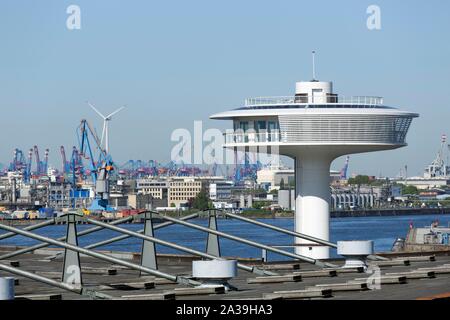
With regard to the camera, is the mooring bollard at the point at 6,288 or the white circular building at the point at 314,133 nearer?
the mooring bollard at the point at 6,288

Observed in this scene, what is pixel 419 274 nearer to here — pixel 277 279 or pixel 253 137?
pixel 277 279

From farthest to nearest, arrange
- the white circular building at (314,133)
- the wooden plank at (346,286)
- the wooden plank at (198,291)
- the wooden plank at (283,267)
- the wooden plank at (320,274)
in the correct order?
the white circular building at (314,133) < the wooden plank at (283,267) < the wooden plank at (320,274) < the wooden plank at (346,286) < the wooden plank at (198,291)

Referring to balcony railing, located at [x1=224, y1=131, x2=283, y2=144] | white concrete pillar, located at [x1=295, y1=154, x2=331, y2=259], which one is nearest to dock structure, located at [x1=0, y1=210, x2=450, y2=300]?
white concrete pillar, located at [x1=295, y1=154, x2=331, y2=259]

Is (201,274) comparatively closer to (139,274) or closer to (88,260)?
(139,274)

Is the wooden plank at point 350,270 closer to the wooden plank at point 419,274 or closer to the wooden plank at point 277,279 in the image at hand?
the wooden plank at point 419,274

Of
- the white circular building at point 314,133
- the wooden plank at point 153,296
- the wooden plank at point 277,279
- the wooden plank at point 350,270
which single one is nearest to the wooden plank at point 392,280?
the wooden plank at point 277,279

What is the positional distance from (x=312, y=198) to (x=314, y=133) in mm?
3166

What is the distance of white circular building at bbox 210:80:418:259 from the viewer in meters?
53.9

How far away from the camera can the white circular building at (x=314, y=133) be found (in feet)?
177

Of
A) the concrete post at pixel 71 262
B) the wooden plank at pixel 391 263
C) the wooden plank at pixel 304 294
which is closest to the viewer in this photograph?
the wooden plank at pixel 304 294

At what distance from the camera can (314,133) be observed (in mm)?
54000

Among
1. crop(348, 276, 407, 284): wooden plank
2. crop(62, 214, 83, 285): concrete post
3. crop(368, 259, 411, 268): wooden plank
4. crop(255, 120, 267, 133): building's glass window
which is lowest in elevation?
crop(368, 259, 411, 268): wooden plank

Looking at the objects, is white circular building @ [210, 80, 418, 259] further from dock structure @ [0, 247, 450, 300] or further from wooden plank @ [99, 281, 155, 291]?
wooden plank @ [99, 281, 155, 291]
